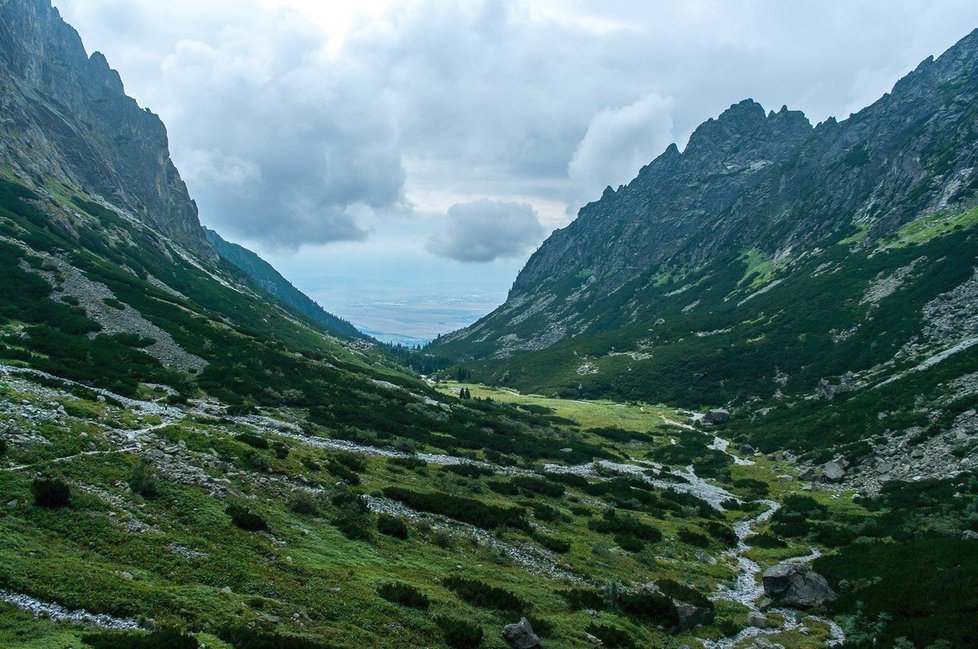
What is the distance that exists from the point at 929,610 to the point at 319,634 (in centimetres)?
2323

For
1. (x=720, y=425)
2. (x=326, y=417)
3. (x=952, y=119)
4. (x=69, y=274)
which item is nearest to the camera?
(x=326, y=417)

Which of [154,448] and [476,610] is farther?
[154,448]

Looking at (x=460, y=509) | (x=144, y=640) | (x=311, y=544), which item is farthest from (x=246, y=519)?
(x=460, y=509)

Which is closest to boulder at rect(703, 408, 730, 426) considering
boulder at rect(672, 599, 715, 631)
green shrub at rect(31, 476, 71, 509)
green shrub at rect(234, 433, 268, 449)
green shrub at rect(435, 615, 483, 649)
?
boulder at rect(672, 599, 715, 631)

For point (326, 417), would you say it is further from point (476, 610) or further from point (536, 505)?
point (476, 610)

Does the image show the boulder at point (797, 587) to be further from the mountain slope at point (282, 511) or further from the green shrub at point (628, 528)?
the green shrub at point (628, 528)

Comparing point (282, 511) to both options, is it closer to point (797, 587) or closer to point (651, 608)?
point (651, 608)

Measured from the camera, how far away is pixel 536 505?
37562 millimetres

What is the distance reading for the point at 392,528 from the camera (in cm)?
2550

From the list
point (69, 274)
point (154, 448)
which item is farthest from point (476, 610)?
point (69, 274)

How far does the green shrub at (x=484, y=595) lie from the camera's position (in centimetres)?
1991

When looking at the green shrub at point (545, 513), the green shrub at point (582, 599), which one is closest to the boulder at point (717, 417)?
the green shrub at point (545, 513)

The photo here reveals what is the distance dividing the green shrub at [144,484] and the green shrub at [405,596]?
9.57 metres

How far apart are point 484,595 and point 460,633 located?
370 cm
